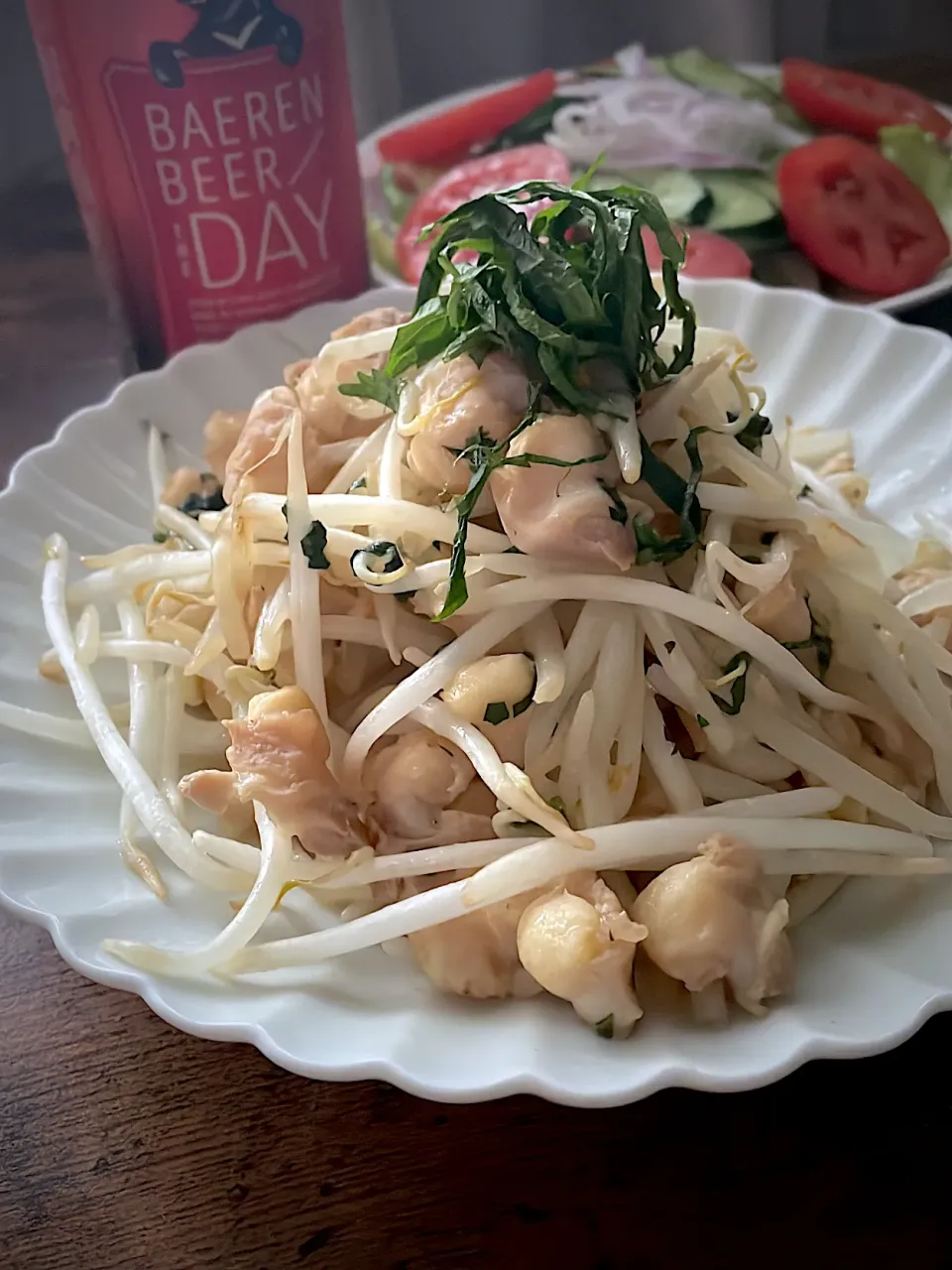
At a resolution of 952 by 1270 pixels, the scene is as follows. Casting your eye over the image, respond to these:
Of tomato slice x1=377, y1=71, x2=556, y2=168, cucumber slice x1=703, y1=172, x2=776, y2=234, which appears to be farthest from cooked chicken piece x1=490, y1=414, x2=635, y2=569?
tomato slice x1=377, y1=71, x2=556, y2=168

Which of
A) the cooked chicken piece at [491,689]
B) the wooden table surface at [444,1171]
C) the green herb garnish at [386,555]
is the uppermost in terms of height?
the green herb garnish at [386,555]

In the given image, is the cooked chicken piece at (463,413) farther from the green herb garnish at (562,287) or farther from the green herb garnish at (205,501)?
the green herb garnish at (205,501)

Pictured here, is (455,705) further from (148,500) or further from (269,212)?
(269,212)

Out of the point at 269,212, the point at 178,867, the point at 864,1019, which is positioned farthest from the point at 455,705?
the point at 269,212

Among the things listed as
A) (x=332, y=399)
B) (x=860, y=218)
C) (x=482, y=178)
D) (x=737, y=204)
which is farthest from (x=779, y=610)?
(x=482, y=178)

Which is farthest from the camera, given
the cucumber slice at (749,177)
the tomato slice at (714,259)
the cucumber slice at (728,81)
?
the cucumber slice at (728,81)

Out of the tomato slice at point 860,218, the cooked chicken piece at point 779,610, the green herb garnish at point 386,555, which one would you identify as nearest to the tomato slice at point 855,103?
the tomato slice at point 860,218

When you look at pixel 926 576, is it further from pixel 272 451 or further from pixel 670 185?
pixel 670 185
